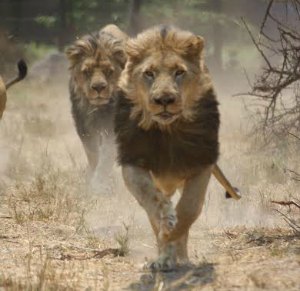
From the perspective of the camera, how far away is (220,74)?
73.0 feet

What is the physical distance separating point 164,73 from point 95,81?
3.62 metres

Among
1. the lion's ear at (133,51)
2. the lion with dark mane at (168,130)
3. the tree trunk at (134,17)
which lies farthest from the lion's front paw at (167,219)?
the tree trunk at (134,17)

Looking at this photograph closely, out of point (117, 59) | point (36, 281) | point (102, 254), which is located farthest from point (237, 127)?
point (36, 281)

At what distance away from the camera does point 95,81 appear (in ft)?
25.9

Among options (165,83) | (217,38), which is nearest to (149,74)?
(165,83)

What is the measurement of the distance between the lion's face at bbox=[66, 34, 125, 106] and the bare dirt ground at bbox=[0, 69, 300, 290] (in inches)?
31.3

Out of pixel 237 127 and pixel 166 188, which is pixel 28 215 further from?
pixel 237 127

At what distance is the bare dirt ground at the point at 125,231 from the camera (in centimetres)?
383

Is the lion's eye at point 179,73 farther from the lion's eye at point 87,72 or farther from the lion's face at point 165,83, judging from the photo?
the lion's eye at point 87,72

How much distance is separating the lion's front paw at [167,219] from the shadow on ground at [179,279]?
21 cm

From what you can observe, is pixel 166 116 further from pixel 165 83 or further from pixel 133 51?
pixel 133 51

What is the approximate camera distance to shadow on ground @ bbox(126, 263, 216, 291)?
12.6ft

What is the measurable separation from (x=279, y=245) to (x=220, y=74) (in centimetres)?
1780

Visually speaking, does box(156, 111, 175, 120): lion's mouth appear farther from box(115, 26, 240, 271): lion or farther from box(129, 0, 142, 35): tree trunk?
box(129, 0, 142, 35): tree trunk
